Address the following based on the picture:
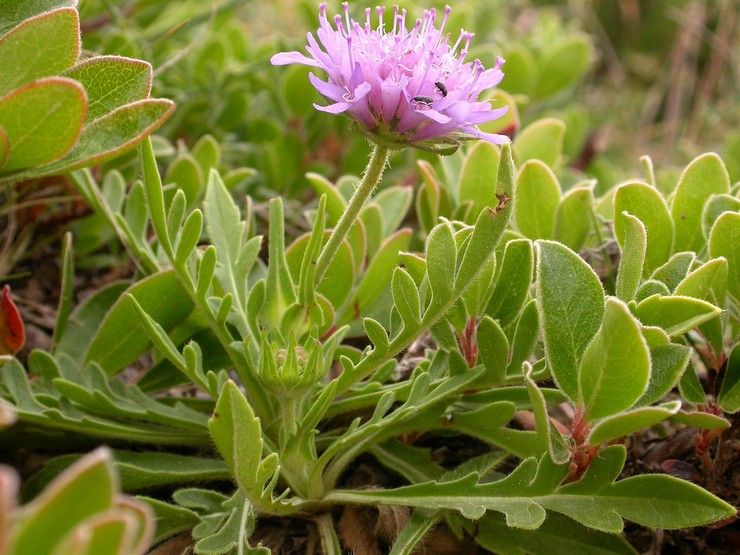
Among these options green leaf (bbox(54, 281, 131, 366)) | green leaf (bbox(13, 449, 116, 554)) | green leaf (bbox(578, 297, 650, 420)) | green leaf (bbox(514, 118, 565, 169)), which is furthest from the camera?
green leaf (bbox(514, 118, 565, 169))

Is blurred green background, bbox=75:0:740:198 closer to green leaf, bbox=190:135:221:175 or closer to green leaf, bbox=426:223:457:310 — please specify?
green leaf, bbox=190:135:221:175

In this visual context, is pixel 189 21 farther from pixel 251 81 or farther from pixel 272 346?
pixel 272 346

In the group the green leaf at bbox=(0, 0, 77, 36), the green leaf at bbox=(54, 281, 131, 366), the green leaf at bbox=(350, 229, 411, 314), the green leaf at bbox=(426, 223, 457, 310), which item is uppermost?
the green leaf at bbox=(0, 0, 77, 36)

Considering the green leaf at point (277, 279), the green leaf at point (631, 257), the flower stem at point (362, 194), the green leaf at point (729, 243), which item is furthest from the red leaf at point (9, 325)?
the green leaf at point (729, 243)

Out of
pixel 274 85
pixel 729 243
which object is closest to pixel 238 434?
pixel 729 243

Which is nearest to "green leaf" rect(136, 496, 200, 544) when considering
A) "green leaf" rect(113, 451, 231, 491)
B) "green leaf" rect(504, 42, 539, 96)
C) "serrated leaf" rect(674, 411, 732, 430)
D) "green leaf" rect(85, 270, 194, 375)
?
"green leaf" rect(113, 451, 231, 491)

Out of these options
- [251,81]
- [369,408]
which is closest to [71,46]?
[369,408]
